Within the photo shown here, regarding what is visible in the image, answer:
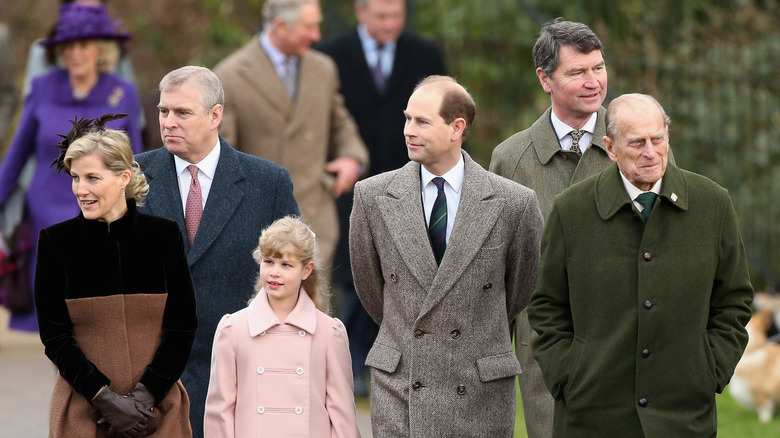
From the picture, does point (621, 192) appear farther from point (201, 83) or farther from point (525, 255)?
point (201, 83)

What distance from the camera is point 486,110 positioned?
1284cm

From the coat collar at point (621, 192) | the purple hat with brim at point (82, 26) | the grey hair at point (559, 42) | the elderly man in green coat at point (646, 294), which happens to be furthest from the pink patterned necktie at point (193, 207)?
the purple hat with brim at point (82, 26)

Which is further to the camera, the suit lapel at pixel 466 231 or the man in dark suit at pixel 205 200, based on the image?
the man in dark suit at pixel 205 200

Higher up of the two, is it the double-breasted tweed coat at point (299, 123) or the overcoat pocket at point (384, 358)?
the double-breasted tweed coat at point (299, 123)

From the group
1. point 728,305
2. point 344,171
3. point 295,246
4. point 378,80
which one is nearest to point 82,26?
point 344,171

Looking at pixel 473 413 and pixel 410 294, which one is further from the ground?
pixel 410 294

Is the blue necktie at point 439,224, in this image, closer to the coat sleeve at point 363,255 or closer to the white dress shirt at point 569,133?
the coat sleeve at point 363,255

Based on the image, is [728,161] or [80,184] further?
[728,161]

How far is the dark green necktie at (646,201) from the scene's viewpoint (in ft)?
16.5

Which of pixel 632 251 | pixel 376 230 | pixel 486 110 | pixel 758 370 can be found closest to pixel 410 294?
pixel 376 230

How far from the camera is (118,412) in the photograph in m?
5.19

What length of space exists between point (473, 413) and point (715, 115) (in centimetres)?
699

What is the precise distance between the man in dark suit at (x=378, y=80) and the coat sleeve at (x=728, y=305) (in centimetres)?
481

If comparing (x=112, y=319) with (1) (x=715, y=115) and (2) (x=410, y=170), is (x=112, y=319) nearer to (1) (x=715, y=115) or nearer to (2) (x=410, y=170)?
(2) (x=410, y=170)
